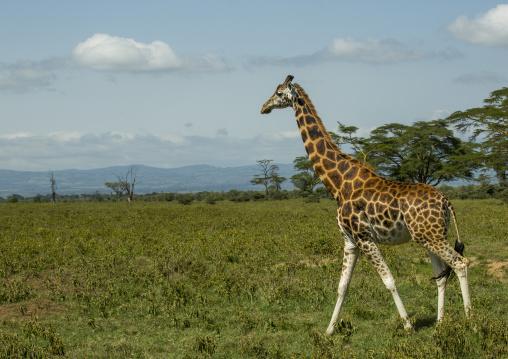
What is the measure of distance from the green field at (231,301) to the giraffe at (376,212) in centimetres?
70

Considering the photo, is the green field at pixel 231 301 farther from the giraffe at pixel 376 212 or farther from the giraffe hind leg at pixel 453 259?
the giraffe at pixel 376 212

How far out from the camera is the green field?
21.6ft

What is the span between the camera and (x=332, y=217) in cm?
2256

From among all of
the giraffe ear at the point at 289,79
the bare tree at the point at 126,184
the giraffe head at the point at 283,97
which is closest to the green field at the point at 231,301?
the giraffe head at the point at 283,97

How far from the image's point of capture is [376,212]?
6.75 meters

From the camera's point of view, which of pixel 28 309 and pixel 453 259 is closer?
pixel 453 259

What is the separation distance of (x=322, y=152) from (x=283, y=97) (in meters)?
1.14

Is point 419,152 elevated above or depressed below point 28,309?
above

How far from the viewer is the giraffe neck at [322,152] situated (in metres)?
7.34

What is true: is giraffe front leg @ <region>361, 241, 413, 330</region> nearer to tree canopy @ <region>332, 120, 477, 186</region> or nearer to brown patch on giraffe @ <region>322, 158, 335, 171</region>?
brown patch on giraffe @ <region>322, 158, 335, 171</region>

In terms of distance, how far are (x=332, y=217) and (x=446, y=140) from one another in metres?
22.5

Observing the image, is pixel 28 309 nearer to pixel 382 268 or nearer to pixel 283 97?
pixel 283 97

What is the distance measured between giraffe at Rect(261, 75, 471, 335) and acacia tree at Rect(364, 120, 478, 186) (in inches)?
1234

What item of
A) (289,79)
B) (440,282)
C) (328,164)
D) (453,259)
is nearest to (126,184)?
(289,79)
